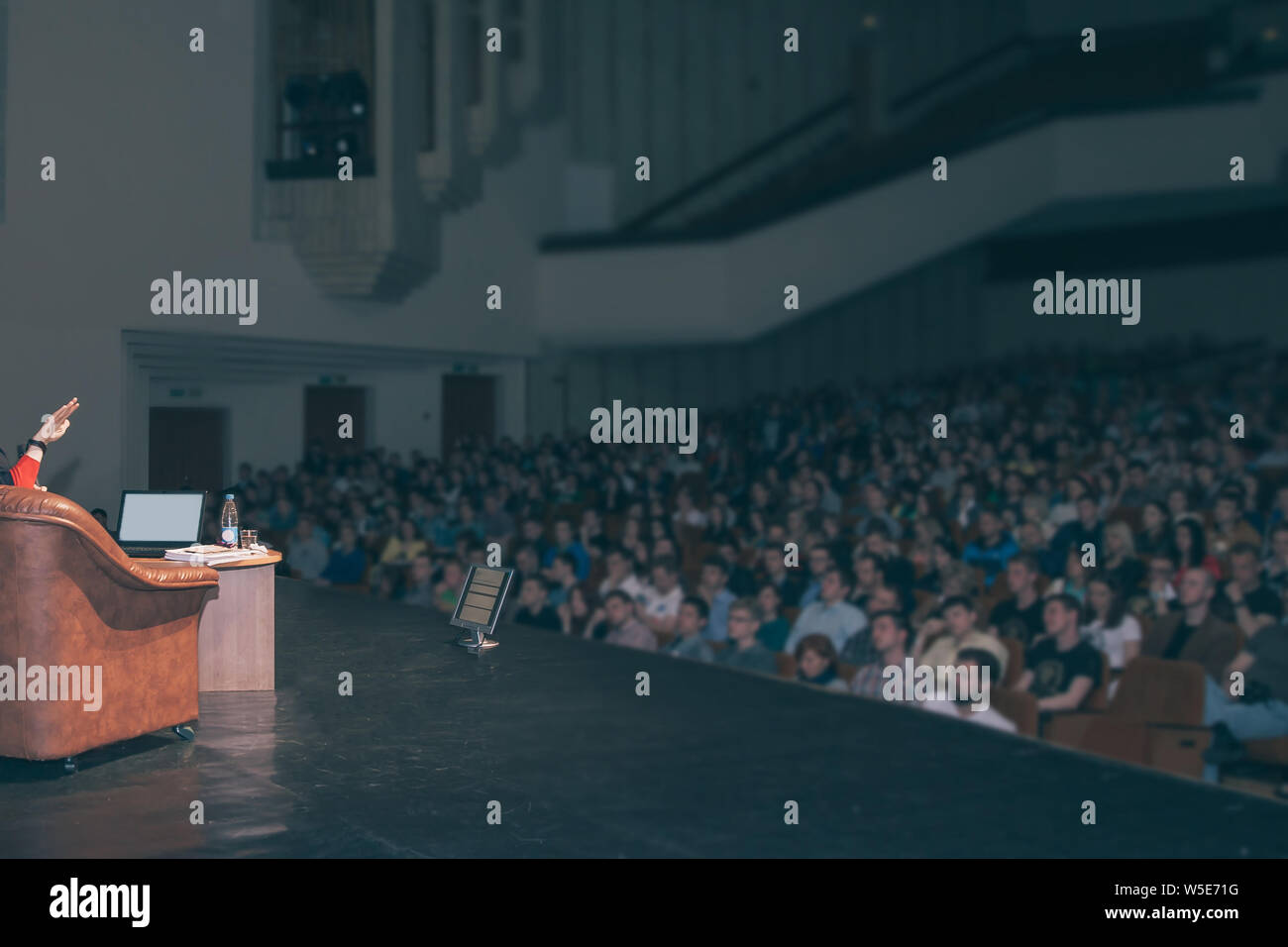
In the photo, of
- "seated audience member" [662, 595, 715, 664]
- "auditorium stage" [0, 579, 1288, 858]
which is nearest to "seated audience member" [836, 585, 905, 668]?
"auditorium stage" [0, 579, 1288, 858]

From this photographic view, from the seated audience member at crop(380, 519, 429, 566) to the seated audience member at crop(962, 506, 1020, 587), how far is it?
3448 mm

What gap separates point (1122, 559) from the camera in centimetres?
614

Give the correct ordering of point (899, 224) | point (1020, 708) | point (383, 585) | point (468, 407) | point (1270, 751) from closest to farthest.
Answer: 1. point (1270, 751)
2. point (1020, 708)
3. point (383, 585)
4. point (899, 224)
5. point (468, 407)

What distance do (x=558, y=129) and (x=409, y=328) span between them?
4.23m

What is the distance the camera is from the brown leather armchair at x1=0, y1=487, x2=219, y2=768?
351cm

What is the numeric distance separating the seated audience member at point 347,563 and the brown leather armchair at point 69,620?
4.53m

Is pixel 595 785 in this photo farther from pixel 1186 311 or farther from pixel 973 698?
pixel 1186 311

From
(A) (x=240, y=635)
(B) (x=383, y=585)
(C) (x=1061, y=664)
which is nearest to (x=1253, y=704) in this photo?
(C) (x=1061, y=664)

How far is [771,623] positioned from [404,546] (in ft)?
11.5

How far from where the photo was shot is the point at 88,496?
9273 mm

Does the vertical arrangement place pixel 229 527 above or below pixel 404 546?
above

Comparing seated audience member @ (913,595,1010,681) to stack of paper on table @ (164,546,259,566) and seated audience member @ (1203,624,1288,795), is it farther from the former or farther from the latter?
stack of paper on table @ (164,546,259,566)
